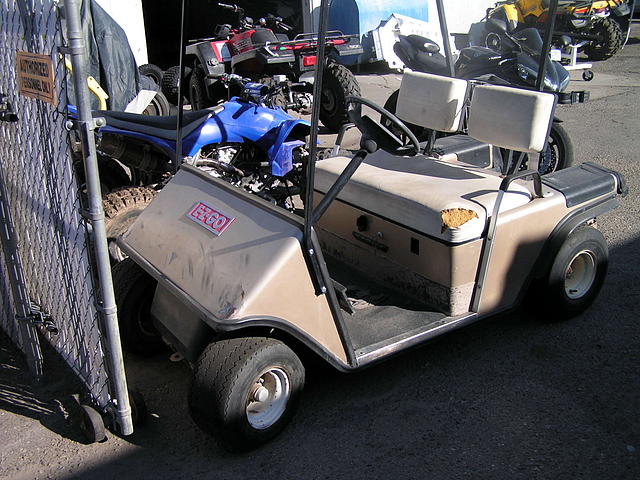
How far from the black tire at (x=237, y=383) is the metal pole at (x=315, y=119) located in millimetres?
455

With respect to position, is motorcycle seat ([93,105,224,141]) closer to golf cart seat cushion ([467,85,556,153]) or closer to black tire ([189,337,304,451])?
golf cart seat cushion ([467,85,556,153])

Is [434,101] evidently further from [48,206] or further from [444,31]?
[48,206]

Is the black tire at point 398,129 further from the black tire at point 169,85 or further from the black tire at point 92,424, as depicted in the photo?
the black tire at point 169,85

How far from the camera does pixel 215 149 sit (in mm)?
4605

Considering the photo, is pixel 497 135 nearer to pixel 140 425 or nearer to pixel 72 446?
pixel 140 425

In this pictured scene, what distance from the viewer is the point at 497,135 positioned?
132 inches

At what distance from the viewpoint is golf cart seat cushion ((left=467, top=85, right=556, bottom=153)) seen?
10.4 ft

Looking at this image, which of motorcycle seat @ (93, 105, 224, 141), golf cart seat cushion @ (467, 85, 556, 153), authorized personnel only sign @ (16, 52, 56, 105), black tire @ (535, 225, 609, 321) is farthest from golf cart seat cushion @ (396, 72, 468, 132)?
authorized personnel only sign @ (16, 52, 56, 105)

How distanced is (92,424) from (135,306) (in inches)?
26.9

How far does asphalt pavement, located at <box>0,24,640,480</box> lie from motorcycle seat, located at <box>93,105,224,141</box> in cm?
169

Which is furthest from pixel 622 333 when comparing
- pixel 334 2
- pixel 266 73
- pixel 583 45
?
pixel 583 45

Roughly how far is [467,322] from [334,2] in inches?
376

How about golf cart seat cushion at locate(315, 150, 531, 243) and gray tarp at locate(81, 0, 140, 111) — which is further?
gray tarp at locate(81, 0, 140, 111)

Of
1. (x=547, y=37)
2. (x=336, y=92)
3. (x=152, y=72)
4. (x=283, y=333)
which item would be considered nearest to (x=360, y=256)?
(x=283, y=333)
